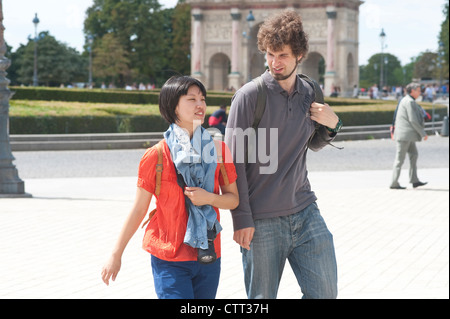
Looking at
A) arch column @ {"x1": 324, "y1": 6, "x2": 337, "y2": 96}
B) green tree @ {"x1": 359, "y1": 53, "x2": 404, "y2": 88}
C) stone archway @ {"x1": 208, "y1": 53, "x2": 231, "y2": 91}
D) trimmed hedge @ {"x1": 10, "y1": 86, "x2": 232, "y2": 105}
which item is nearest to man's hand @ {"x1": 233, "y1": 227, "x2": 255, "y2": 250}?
trimmed hedge @ {"x1": 10, "y1": 86, "x2": 232, "y2": 105}

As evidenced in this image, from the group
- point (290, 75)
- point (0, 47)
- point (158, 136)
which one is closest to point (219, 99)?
point (158, 136)

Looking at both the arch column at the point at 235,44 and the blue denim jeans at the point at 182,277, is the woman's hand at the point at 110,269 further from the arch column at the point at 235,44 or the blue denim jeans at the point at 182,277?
the arch column at the point at 235,44

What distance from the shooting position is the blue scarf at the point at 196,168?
2721 mm

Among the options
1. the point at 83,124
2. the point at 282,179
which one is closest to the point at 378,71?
the point at 83,124

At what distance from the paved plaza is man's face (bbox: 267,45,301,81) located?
108 cm

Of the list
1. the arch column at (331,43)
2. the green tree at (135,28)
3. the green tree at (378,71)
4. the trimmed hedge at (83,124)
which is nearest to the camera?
the trimmed hedge at (83,124)

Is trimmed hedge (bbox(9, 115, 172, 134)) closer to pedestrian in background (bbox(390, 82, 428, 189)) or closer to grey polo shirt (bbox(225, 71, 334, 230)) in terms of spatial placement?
pedestrian in background (bbox(390, 82, 428, 189))

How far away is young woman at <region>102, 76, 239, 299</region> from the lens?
2746 mm

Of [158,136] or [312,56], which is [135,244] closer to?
[158,136]

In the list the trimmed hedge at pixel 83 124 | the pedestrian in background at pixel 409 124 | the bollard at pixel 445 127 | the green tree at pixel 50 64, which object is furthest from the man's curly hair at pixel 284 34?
the green tree at pixel 50 64

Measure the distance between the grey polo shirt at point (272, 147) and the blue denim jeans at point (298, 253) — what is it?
0.06 m

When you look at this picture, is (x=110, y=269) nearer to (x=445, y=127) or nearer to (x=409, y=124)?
(x=409, y=124)

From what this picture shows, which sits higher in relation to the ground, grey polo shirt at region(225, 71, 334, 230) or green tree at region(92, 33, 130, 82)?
green tree at region(92, 33, 130, 82)

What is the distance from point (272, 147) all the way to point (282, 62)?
30 centimetres
